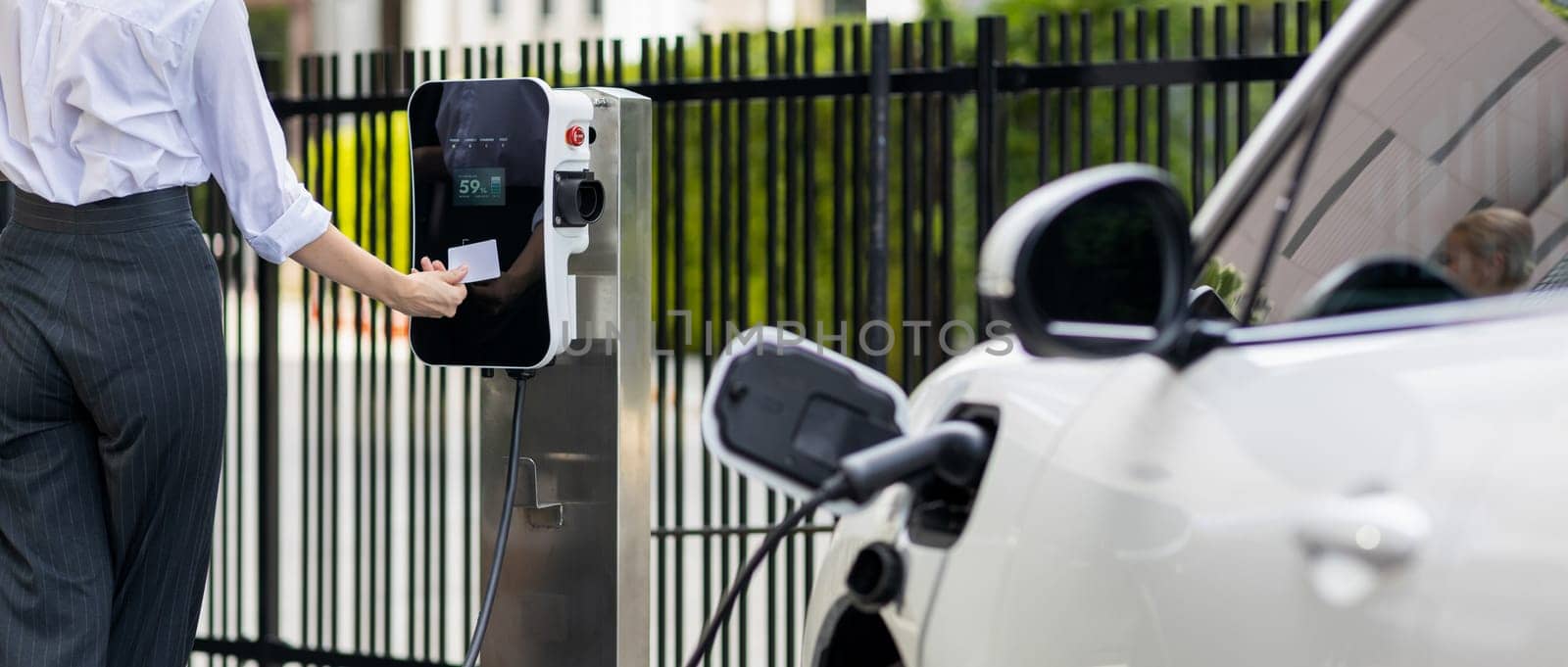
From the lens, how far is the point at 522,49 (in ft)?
16.1

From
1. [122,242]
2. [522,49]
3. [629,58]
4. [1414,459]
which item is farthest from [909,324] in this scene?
[629,58]

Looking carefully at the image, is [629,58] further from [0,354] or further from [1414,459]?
[1414,459]

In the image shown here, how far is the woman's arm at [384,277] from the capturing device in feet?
9.56

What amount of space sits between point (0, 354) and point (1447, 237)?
7.03 ft

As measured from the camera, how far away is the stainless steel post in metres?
3.43

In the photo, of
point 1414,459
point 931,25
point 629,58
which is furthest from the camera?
point 629,58

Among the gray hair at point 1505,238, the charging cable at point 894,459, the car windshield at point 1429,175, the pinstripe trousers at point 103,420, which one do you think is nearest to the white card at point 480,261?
the pinstripe trousers at point 103,420

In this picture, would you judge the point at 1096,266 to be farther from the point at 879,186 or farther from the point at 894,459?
the point at 879,186

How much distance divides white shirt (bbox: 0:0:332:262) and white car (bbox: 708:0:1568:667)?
1198 mm

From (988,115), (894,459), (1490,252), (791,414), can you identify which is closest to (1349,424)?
(1490,252)

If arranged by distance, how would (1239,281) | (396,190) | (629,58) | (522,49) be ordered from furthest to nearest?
(396,190) < (629,58) < (522,49) < (1239,281)

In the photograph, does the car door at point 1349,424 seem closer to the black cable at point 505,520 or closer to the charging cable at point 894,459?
the charging cable at point 894,459

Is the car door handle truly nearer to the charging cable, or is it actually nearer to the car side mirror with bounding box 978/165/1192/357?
the car side mirror with bounding box 978/165/1192/357

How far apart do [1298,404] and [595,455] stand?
2092 millimetres
